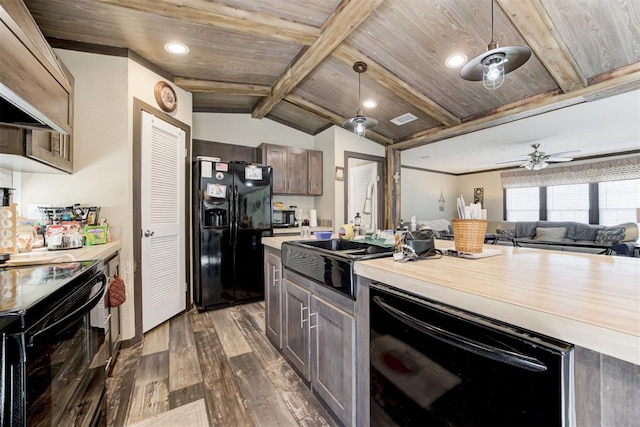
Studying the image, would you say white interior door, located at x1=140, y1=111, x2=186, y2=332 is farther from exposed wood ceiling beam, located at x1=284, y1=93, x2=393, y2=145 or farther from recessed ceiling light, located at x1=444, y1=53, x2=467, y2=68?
recessed ceiling light, located at x1=444, y1=53, x2=467, y2=68

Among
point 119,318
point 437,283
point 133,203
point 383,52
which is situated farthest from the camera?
point 383,52

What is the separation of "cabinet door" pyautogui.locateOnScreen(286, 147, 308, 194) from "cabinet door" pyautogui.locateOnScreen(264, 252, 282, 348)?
225cm

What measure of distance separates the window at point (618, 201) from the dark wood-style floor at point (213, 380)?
7.60 meters

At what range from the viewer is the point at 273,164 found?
418 centimetres

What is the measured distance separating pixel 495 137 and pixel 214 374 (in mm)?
5198

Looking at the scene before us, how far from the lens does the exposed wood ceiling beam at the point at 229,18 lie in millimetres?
1905

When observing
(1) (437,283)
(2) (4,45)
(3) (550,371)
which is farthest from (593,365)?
(2) (4,45)

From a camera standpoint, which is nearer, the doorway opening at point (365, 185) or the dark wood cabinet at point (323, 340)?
the dark wood cabinet at point (323, 340)

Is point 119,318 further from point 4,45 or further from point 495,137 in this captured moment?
point 495,137

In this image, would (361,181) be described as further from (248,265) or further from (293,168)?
(248,265)

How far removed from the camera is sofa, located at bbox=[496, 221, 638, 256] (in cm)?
414

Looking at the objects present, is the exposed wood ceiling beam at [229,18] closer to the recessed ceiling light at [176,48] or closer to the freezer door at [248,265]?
the recessed ceiling light at [176,48]

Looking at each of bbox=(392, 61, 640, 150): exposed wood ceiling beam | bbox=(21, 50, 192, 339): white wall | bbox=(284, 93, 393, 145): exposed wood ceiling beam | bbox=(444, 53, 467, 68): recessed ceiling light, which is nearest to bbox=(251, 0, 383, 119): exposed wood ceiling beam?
bbox=(284, 93, 393, 145): exposed wood ceiling beam

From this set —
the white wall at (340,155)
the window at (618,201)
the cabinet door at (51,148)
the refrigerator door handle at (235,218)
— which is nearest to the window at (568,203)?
the window at (618,201)
